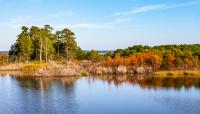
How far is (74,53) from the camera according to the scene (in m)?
97.8

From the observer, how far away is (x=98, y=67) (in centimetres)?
7925

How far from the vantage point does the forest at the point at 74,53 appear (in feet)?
260

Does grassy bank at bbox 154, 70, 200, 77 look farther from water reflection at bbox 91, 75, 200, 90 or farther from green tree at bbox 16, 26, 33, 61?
green tree at bbox 16, 26, 33, 61

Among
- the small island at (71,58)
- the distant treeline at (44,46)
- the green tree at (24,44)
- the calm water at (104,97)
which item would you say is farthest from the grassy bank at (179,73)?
the green tree at (24,44)

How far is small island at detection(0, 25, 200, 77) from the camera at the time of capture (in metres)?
76.3

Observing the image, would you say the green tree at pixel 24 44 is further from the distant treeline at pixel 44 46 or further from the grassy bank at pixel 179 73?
the grassy bank at pixel 179 73

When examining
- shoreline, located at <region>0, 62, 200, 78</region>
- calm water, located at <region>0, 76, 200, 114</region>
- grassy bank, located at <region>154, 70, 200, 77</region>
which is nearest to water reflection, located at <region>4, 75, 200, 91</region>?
calm water, located at <region>0, 76, 200, 114</region>

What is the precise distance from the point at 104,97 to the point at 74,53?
52336 mm

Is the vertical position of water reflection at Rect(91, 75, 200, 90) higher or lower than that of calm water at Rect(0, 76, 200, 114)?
higher

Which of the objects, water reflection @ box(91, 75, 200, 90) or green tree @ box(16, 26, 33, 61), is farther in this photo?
green tree @ box(16, 26, 33, 61)

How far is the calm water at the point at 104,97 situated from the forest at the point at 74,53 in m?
14.2

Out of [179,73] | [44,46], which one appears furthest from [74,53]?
[179,73]

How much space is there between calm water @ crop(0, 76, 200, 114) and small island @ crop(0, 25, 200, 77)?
40.9ft

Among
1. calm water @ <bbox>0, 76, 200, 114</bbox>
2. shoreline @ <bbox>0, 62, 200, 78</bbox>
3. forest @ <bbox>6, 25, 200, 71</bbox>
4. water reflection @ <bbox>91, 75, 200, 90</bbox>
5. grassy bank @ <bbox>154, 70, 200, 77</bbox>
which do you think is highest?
forest @ <bbox>6, 25, 200, 71</bbox>
